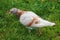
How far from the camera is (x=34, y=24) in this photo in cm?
605

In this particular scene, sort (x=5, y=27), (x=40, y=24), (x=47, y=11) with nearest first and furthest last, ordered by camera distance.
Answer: (x=40, y=24), (x=5, y=27), (x=47, y=11)

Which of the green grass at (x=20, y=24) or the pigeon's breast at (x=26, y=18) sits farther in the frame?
the green grass at (x=20, y=24)

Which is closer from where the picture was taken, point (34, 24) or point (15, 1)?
point (34, 24)

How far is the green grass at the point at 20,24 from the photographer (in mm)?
6316

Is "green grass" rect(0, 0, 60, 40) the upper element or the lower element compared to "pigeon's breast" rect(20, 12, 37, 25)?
lower

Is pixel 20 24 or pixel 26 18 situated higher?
pixel 26 18

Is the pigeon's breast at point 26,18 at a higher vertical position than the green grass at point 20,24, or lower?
higher

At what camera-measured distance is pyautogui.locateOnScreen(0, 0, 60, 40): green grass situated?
6.32 meters

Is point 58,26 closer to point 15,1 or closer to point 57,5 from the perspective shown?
point 57,5

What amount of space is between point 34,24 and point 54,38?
553mm

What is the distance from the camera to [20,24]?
6.70 meters

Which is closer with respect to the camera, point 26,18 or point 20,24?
point 26,18

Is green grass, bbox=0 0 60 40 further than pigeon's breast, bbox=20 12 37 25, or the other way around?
green grass, bbox=0 0 60 40

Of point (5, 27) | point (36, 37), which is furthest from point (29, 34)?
point (5, 27)
